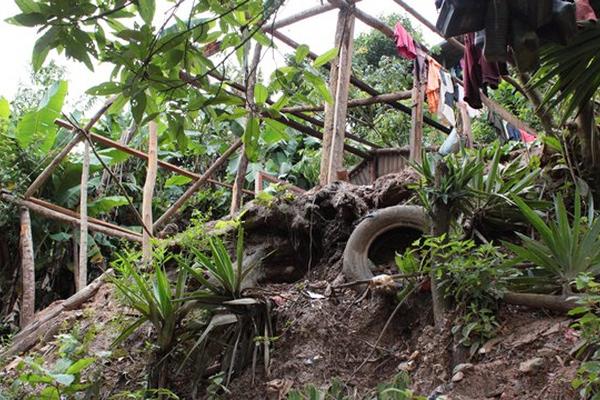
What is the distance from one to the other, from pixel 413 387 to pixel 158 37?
2.20 m

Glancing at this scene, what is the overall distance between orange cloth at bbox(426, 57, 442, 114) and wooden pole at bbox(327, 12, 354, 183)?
59.7 inches

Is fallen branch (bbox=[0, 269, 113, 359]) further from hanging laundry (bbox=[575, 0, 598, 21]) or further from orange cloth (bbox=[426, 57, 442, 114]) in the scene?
orange cloth (bbox=[426, 57, 442, 114])

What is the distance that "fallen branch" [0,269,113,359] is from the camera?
16.3ft

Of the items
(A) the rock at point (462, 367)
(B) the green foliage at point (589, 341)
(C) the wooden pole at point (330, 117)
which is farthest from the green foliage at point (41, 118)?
(B) the green foliage at point (589, 341)

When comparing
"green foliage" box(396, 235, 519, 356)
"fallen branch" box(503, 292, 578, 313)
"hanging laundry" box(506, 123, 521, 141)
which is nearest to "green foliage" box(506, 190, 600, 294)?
"fallen branch" box(503, 292, 578, 313)

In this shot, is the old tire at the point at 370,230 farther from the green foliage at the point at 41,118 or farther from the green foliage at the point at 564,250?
the green foliage at the point at 41,118

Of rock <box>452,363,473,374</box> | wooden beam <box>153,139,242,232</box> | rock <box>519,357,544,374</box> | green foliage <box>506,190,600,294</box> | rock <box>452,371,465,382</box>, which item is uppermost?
wooden beam <box>153,139,242,232</box>

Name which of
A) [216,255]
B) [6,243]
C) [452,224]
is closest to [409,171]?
[452,224]

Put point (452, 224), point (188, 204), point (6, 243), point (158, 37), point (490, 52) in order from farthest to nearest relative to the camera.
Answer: point (188, 204), point (6, 243), point (452, 224), point (490, 52), point (158, 37)

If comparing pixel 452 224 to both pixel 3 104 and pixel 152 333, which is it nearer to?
pixel 152 333

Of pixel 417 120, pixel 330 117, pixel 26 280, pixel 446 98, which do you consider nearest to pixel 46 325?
pixel 26 280

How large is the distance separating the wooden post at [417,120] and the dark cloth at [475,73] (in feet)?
7.59

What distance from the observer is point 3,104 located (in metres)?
6.84

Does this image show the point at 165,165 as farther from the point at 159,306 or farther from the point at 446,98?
the point at 446,98
